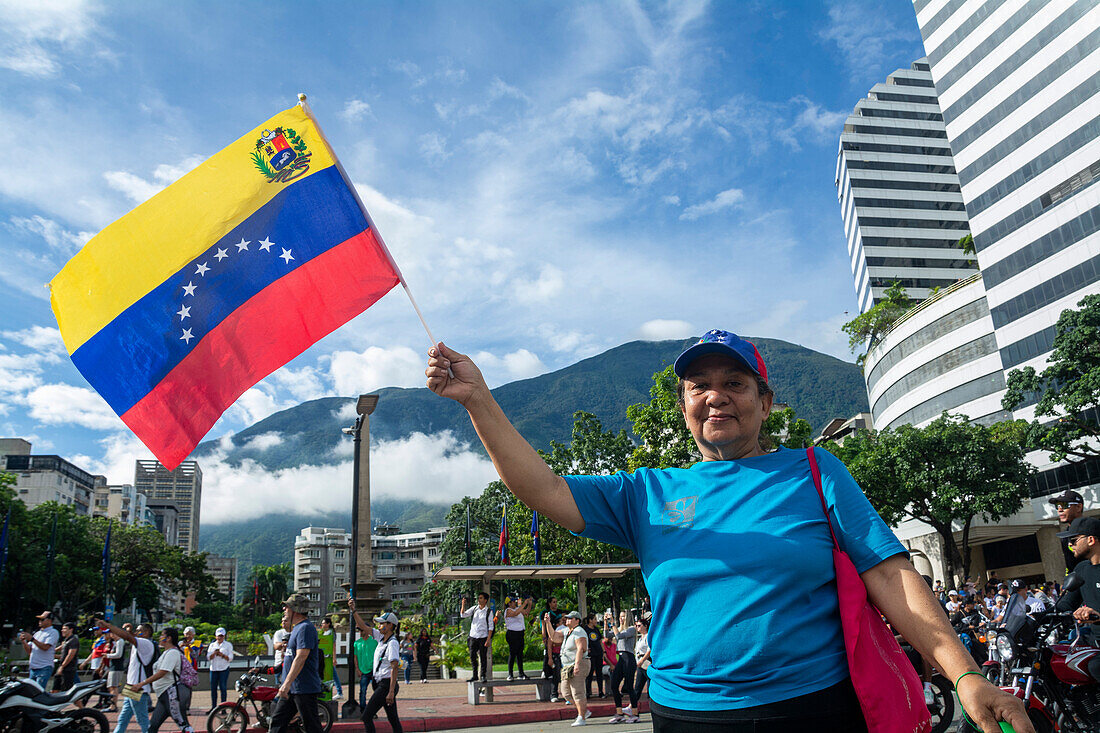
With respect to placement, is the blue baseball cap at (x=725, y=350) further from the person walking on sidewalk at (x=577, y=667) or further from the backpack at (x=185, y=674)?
the person walking on sidewalk at (x=577, y=667)

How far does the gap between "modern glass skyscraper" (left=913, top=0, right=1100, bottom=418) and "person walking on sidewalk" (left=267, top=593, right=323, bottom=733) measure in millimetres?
47190

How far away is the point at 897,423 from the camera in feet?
197

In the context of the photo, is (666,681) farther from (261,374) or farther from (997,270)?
(997,270)

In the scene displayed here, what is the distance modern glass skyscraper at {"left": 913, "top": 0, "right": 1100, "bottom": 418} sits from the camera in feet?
151

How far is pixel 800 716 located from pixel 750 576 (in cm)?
37

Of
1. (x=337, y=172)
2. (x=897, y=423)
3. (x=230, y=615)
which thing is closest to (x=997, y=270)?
(x=897, y=423)

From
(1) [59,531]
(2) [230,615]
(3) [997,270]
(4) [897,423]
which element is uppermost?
(3) [997,270]

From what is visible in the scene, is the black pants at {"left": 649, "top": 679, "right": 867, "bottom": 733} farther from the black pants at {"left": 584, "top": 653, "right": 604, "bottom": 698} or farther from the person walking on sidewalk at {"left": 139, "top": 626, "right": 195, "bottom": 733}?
the black pants at {"left": 584, "top": 653, "right": 604, "bottom": 698}

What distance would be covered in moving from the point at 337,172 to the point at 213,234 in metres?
0.83

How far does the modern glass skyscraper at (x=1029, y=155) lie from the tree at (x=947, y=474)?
8846mm

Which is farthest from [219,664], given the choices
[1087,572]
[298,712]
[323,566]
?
[323,566]

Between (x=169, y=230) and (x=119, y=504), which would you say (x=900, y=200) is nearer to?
(x=169, y=230)

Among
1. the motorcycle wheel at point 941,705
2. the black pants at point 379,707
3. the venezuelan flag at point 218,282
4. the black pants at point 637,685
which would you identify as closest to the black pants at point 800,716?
the venezuelan flag at point 218,282

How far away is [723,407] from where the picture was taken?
2676 millimetres
